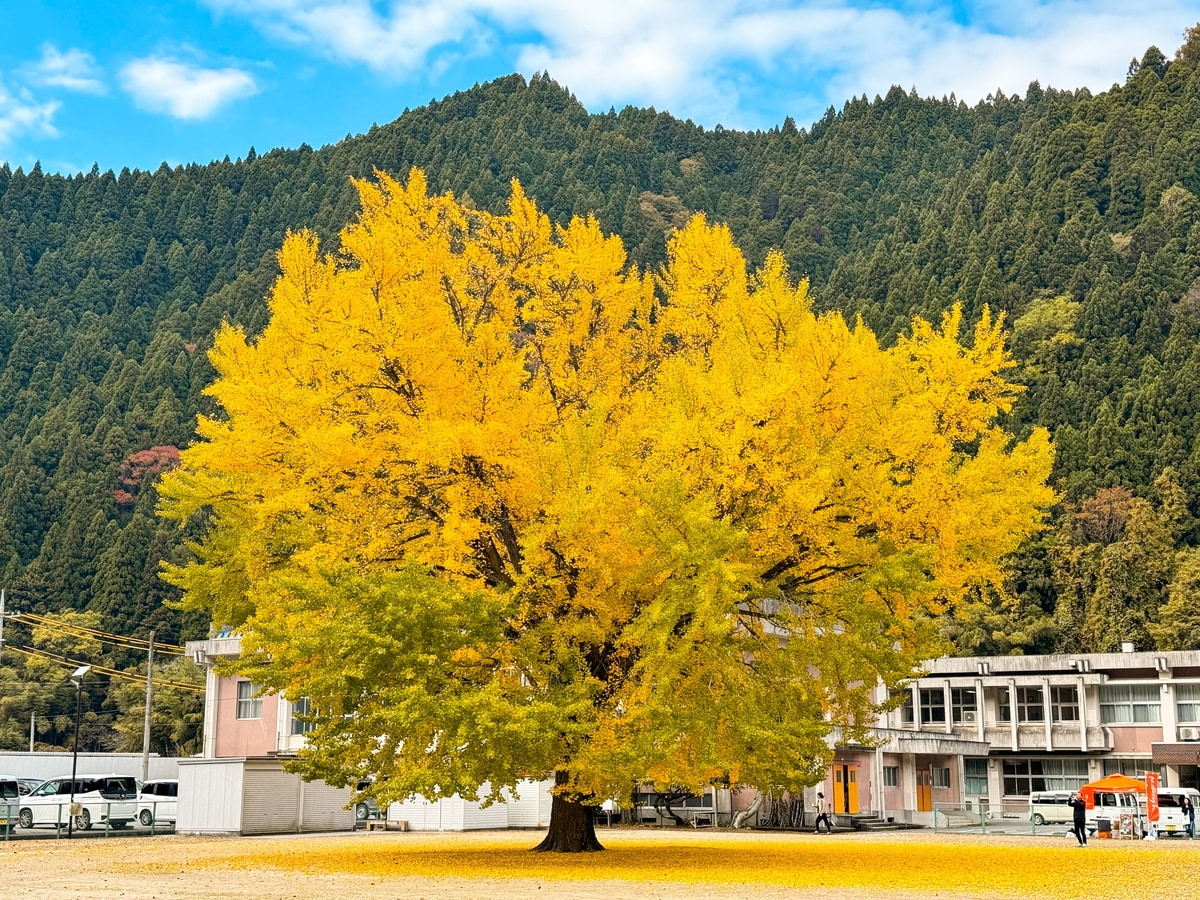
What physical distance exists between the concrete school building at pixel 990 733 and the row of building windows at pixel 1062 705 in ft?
0.15

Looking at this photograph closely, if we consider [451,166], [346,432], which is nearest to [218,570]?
[346,432]

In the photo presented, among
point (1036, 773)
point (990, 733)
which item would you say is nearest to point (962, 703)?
point (990, 733)

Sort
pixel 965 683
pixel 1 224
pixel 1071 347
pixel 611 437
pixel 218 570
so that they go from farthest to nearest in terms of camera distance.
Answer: pixel 1 224 → pixel 1071 347 → pixel 965 683 → pixel 218 570 → pixel 611 437

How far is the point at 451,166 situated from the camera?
17538cm

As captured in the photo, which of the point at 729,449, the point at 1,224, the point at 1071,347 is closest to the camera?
the point at 729,449

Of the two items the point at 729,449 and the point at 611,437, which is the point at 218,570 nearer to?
the point at 611,437

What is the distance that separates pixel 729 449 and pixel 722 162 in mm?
178435

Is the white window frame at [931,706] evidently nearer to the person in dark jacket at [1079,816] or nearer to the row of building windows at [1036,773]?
the row of building windows at [1036,773]

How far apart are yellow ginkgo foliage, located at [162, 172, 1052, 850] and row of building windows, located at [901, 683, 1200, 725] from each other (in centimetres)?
3541

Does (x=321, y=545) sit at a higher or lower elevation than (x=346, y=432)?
lower

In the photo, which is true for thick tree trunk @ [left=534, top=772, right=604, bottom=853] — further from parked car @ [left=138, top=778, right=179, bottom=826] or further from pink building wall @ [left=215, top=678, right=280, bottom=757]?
pink building wall @ [left=215, top=678, right=280, bottom=757]

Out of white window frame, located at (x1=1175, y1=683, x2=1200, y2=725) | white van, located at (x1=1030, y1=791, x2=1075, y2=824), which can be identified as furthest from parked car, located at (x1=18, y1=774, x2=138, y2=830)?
white window frame, located at (x1=1175, y1=683, x2=1200, y2=725)

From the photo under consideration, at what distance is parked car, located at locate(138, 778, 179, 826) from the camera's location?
40.3 m

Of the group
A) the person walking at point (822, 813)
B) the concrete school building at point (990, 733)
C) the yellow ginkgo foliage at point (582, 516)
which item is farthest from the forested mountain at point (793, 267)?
the person walking at point (822, 813)
